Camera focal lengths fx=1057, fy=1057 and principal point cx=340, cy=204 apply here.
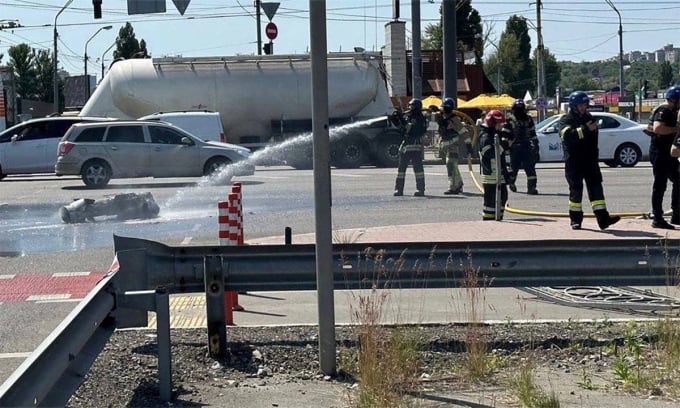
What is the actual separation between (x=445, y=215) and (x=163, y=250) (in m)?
9.90

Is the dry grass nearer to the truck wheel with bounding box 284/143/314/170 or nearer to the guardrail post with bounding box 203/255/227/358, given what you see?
the guardrail post with bounding box 203/255/227/358

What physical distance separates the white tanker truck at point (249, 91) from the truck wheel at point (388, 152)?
2.22 metres

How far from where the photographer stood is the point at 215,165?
25.0 m

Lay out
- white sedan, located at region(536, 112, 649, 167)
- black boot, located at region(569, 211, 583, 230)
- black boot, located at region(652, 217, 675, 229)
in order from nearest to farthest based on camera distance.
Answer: black boot, located at region(569, 211, 583, 230)
black boot, located at region(652, 217, 675, 229)
white sedan, located at region(536, 112, 649, 167)

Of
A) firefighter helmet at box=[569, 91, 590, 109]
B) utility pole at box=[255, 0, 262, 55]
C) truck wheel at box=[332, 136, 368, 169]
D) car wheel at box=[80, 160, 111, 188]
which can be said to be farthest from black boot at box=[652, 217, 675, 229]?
utility pole at box=[255, 0, 262, 55]

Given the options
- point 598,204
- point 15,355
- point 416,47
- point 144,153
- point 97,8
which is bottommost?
point 15,355

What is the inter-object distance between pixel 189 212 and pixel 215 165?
6965mm

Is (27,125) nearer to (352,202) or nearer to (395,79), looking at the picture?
(352,202)

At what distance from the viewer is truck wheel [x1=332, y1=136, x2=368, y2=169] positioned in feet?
106

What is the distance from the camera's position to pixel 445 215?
16.9m

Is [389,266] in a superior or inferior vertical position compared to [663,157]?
inferior

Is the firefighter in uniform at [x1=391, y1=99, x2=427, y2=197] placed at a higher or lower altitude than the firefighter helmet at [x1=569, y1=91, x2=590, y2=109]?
lower

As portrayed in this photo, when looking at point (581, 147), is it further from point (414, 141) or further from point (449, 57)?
point (449, 57)

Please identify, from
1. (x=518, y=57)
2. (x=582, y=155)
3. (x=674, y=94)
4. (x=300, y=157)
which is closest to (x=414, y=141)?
(x=582, y=155)
